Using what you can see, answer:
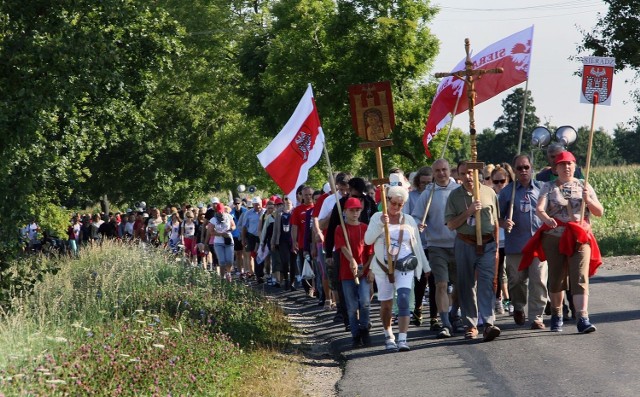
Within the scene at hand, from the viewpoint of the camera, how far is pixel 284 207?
2266 cm

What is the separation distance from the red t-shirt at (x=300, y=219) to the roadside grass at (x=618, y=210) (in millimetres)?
9422

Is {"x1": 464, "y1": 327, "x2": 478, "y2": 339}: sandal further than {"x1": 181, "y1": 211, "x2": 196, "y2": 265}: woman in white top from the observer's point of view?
No

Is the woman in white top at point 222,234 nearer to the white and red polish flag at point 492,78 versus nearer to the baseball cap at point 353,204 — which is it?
the white and red polish flag at point 492,78

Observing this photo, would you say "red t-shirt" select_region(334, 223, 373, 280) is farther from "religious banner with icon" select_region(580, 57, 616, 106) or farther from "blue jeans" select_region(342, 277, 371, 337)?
"religious banner with icon" select_region(580, 57, 616, 106)

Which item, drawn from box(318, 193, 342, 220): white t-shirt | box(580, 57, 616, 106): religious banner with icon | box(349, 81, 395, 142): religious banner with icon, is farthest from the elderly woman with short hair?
box(580, 57, 616, 106): religious banner with icon

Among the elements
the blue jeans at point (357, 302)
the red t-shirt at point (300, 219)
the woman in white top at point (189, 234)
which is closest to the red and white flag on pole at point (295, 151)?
the blue jeans at point (357, 302)

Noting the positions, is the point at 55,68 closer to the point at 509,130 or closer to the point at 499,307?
the point at 499,307

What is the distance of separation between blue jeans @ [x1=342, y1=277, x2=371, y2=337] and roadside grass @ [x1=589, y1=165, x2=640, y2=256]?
47.7 feet

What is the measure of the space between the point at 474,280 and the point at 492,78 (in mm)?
3918

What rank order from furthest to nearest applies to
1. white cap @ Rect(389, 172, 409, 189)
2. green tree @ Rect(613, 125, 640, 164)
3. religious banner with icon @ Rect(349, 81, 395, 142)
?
green tree @ Rect(613, 125, 640, 164) → white cap @ Rect(389, 172, 409, 189) → religious banner with icon @ Rect(349, 81, 395, 142)

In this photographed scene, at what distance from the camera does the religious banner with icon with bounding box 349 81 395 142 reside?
1352 centimetres

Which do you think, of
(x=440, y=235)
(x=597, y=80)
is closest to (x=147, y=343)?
(x=440, y=235)

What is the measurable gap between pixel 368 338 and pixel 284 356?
960 millimetres

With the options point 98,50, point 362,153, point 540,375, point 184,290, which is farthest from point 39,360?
point 362,153
